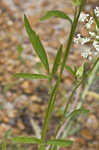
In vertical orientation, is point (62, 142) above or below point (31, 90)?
above

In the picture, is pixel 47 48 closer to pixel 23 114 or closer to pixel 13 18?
pixel 13 18

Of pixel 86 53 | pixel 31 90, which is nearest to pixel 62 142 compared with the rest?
pixel 86 53

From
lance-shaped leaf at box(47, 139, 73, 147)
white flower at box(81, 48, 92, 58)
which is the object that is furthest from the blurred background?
white flower at box(81, 48, 92, 58)

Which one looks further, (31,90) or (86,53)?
(31,90)

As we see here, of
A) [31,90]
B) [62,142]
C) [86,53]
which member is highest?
[86,53]

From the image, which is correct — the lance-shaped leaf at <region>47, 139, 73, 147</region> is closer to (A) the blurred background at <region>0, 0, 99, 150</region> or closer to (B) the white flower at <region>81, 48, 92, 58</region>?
(B) the white flower at <region>81, 48, 92, 58</region>

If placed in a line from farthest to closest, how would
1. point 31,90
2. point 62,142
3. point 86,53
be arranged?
1. point 31,90
2. point 62,142
3. point 86,53

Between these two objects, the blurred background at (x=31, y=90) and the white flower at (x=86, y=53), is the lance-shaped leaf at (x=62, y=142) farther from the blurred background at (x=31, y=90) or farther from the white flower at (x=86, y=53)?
the blurred background at (x=31, y=90)

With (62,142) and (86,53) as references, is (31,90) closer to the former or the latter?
(62,142)

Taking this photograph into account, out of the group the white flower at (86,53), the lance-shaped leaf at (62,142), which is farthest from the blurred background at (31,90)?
the white flower at (86,53)

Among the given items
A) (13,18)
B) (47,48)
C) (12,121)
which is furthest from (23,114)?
(13,18)
